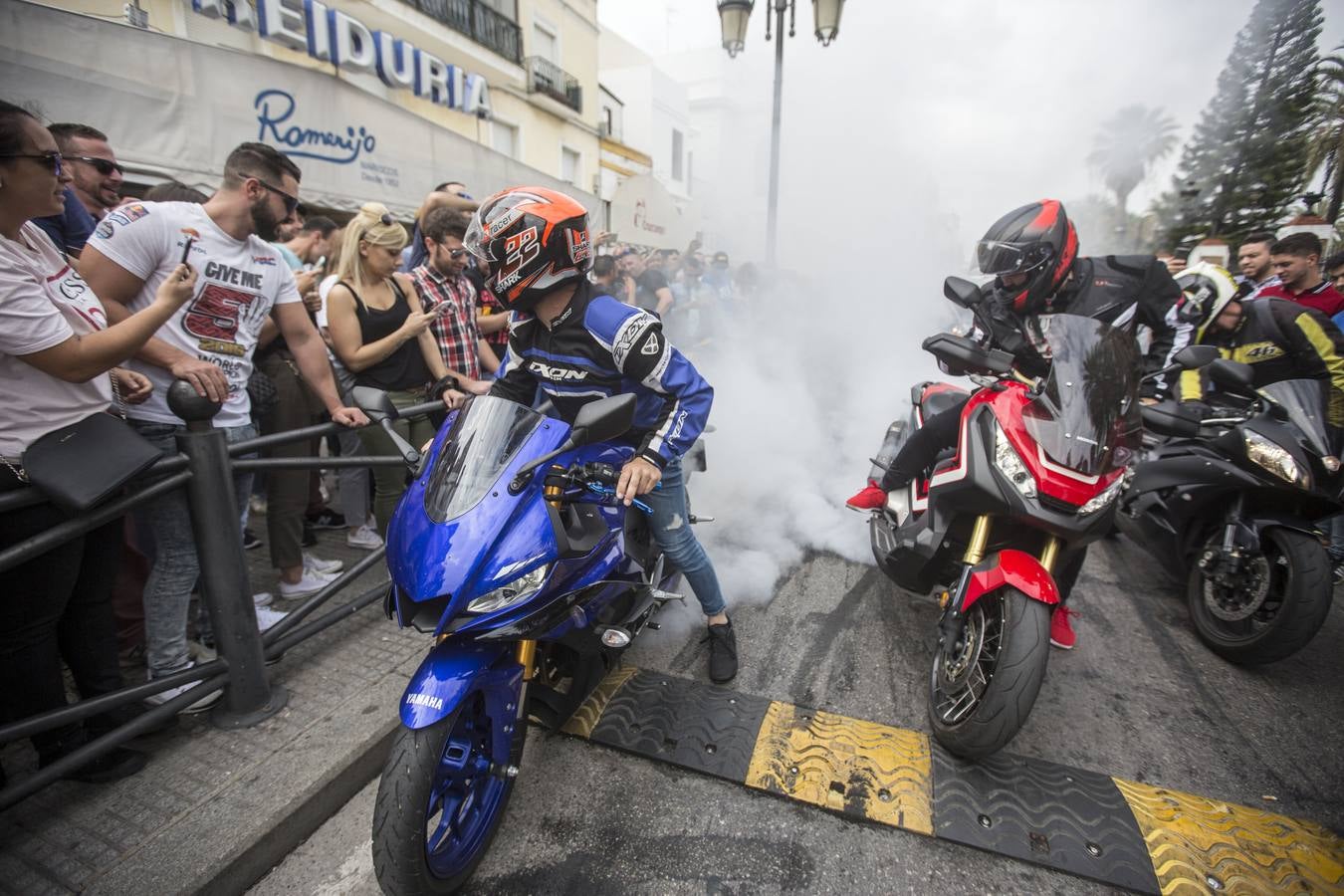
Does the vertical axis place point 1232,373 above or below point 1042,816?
above

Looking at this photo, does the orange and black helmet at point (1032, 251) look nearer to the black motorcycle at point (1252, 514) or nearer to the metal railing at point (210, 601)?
the black motorcycle at point (1252, 514)

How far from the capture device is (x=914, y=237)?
13.4 m

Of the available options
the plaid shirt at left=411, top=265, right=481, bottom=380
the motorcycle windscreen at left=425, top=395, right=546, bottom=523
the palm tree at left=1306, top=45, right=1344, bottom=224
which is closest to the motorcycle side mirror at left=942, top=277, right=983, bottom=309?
the motorcycle windscreen at left=425, top=395, right=546, bottom=523

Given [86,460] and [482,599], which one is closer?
[482,599]

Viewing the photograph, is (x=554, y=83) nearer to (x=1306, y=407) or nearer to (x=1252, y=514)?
(x=1306, y=407)

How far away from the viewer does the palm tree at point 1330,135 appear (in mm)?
4719

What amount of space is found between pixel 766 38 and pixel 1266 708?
8947 mm

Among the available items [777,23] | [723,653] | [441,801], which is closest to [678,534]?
[723,653]

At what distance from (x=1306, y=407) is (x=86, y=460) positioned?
500 cm

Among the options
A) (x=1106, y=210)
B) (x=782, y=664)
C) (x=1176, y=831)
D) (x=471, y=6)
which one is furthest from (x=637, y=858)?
(x=471, y=6)

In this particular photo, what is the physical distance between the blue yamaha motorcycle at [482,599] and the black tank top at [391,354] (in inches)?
61.0

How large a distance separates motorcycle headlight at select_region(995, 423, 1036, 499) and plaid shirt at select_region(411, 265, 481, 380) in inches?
120

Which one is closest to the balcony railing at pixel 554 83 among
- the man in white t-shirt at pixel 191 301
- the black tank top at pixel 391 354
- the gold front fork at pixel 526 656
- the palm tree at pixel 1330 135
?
the black tank top at pixel 391 354

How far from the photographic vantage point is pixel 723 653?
9.12ft
